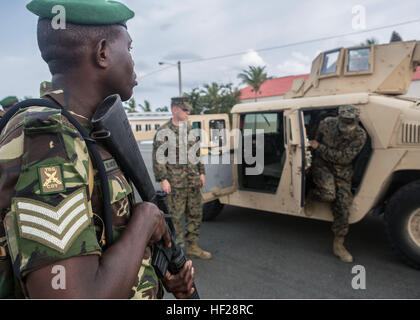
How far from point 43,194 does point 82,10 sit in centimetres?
49

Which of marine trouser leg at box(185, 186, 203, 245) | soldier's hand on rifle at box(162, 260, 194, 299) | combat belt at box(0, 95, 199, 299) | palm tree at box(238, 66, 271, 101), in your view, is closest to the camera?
combat belt at box(0, 95, 199, 299)

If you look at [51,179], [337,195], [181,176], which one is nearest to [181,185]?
[181,176]

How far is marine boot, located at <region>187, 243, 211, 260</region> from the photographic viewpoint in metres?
3.43

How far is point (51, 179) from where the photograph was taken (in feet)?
1.89

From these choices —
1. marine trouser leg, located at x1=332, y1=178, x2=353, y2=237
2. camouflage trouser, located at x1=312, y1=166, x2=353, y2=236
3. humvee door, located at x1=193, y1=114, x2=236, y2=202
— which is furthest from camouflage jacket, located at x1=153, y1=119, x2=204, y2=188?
marine trouser leg, located at x1=332, y1=178, x2=353, y2=237

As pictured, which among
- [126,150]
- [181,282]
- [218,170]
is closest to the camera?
[126,150]

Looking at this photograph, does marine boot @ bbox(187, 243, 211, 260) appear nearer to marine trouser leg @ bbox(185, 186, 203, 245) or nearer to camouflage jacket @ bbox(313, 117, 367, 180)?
marine trouser leg @ bbox(185, 186, 203, 245)

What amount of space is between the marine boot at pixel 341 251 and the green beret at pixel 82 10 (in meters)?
3.27

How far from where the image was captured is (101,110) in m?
0.81

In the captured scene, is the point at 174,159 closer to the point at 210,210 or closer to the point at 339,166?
the point at 210,210

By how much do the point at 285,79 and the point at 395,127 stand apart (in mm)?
30677

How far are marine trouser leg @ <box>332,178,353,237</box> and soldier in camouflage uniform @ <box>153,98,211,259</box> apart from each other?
1.47m
